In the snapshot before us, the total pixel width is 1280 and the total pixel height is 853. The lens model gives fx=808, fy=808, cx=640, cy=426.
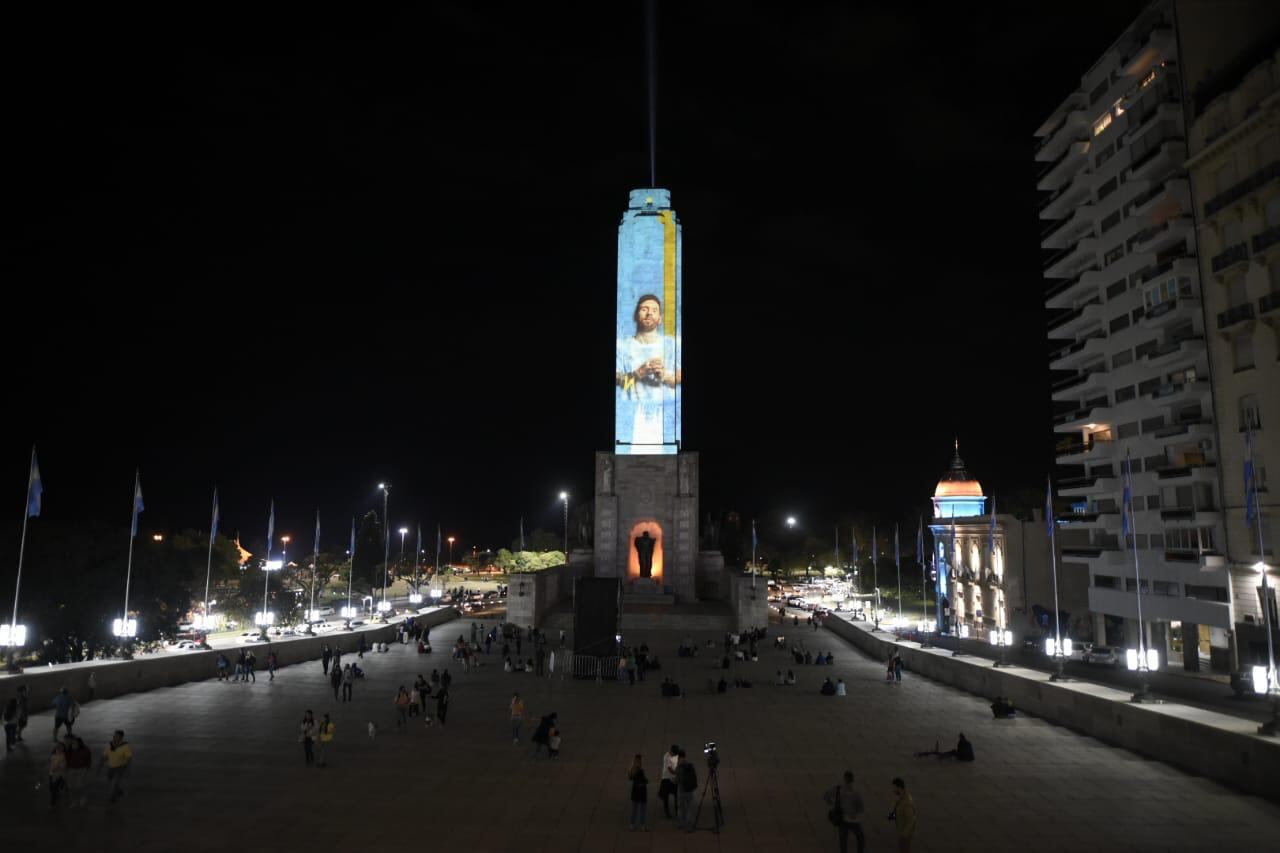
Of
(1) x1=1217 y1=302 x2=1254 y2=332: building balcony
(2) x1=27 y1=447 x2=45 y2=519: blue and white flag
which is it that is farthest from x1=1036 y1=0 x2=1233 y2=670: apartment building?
(2) x1=27 y1=447 x2=45 y2=519: blue and white flag

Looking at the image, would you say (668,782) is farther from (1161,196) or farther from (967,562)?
(967,562)

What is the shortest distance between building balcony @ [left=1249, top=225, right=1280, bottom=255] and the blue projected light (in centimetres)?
4105

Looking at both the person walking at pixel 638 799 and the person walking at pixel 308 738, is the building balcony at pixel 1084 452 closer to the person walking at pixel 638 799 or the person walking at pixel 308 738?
the person walking at pixel 638 799

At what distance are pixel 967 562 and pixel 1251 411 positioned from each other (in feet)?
125

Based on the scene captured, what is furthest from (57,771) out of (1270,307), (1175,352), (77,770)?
(1175,352)

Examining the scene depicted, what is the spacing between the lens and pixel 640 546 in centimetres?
6450

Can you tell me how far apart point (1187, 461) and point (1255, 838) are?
30926 millimetres

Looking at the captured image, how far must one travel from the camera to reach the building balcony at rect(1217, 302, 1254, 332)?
33500 millimetres

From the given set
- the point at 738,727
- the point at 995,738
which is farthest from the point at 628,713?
the point at 995,738

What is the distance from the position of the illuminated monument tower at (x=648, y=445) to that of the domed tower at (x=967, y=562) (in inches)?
770

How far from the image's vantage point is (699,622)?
2154 inches

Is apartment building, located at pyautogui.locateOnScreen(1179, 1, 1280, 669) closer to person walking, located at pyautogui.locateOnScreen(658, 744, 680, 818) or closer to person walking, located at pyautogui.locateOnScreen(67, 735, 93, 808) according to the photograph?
person walking, located at pyautogui.locateOnScreen(658, 744, 680, 818)

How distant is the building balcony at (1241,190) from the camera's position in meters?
31.6

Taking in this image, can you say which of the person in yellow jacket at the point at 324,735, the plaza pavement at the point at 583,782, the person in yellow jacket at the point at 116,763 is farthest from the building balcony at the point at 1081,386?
the person in yellow jacket at the point at 116,763
